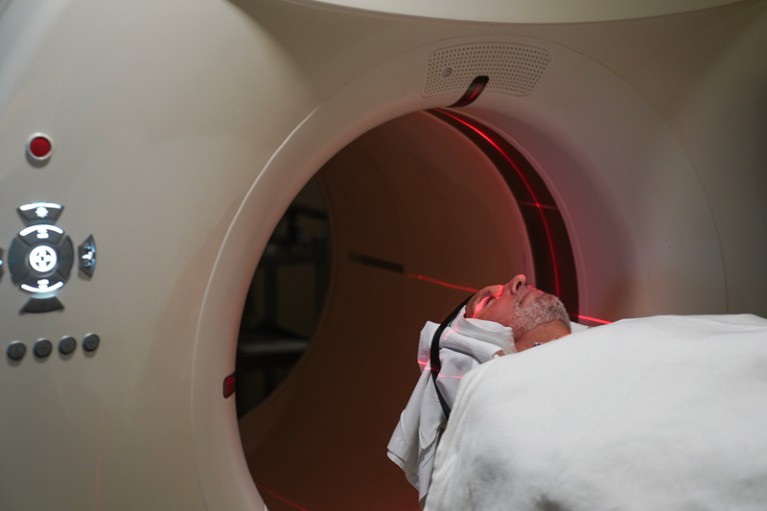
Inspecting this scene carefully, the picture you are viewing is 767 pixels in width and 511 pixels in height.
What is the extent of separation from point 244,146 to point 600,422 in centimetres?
75

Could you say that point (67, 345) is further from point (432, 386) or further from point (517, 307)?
point (517, 307)

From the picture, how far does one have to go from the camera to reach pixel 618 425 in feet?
4.54

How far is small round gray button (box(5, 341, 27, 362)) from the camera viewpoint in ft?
4.77

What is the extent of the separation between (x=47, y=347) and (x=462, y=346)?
713mm

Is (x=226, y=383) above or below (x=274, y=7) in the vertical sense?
below

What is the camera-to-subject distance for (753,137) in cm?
212

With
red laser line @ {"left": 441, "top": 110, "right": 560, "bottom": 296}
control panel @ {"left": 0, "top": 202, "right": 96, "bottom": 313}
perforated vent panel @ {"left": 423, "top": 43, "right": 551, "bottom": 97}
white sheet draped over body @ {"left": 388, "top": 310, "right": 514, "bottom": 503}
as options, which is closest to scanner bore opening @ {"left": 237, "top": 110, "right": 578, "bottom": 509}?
red laser line @ {"left": 441, "top": 110, "right": 560, "bottom": 296}

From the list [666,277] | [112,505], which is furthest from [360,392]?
[112,505]

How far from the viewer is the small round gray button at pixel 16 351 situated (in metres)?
1.46

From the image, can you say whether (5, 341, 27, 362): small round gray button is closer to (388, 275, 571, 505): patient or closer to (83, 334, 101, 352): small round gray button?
(83, 334, 101, 352): small round gray button

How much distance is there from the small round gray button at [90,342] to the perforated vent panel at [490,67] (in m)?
0.77

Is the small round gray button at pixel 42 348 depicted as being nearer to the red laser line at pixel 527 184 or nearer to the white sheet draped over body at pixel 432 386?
the white sheet draped over body at pixel 432 386

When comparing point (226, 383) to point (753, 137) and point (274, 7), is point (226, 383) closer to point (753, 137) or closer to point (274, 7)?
point (274, 7)

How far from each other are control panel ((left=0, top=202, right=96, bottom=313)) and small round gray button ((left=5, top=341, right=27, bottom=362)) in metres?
0.05
